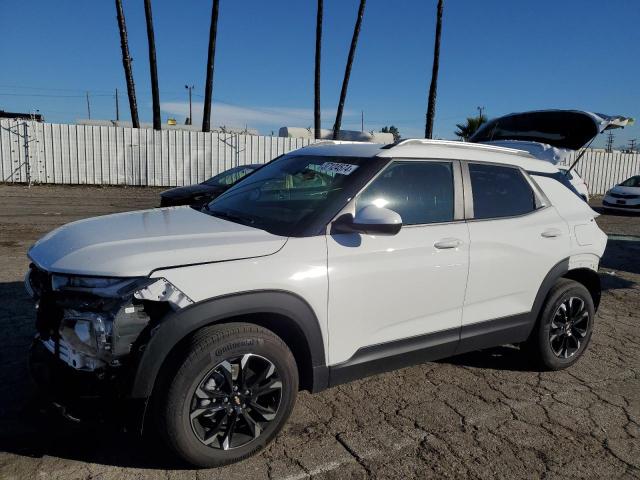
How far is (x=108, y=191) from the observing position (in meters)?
18.7

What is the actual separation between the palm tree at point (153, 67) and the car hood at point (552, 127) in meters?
16.5

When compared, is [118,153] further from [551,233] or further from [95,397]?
[95,397]

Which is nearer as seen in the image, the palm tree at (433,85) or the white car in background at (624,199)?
the white car in background at (624,199)

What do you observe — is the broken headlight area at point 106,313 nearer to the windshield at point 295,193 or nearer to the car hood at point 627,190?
the windshield at point 295,193

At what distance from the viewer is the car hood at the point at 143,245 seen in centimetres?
248

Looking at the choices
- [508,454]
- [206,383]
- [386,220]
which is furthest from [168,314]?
[508,454]

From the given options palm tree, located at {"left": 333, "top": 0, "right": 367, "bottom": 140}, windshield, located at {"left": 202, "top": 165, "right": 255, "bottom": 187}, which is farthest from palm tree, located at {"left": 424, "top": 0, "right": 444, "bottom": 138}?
windshield, located at {"left": 202, "top": 165, "right": 255, "bottom": 187}

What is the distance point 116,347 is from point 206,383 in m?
0.49

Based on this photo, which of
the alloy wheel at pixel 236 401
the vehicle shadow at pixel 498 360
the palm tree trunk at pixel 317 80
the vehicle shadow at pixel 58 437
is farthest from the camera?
the palm tree trunk at pixel 317 80

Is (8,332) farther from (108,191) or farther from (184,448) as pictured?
(108,191)

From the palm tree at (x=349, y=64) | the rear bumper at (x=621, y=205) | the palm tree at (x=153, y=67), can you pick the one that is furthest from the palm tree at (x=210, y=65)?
the rear bumper at (x=621, y=205)

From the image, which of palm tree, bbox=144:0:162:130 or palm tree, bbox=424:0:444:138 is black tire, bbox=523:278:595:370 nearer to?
palm tree, bbox=144:0:162:130

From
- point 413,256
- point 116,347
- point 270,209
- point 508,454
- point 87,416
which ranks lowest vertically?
point 508,454

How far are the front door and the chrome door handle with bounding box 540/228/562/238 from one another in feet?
2.71
